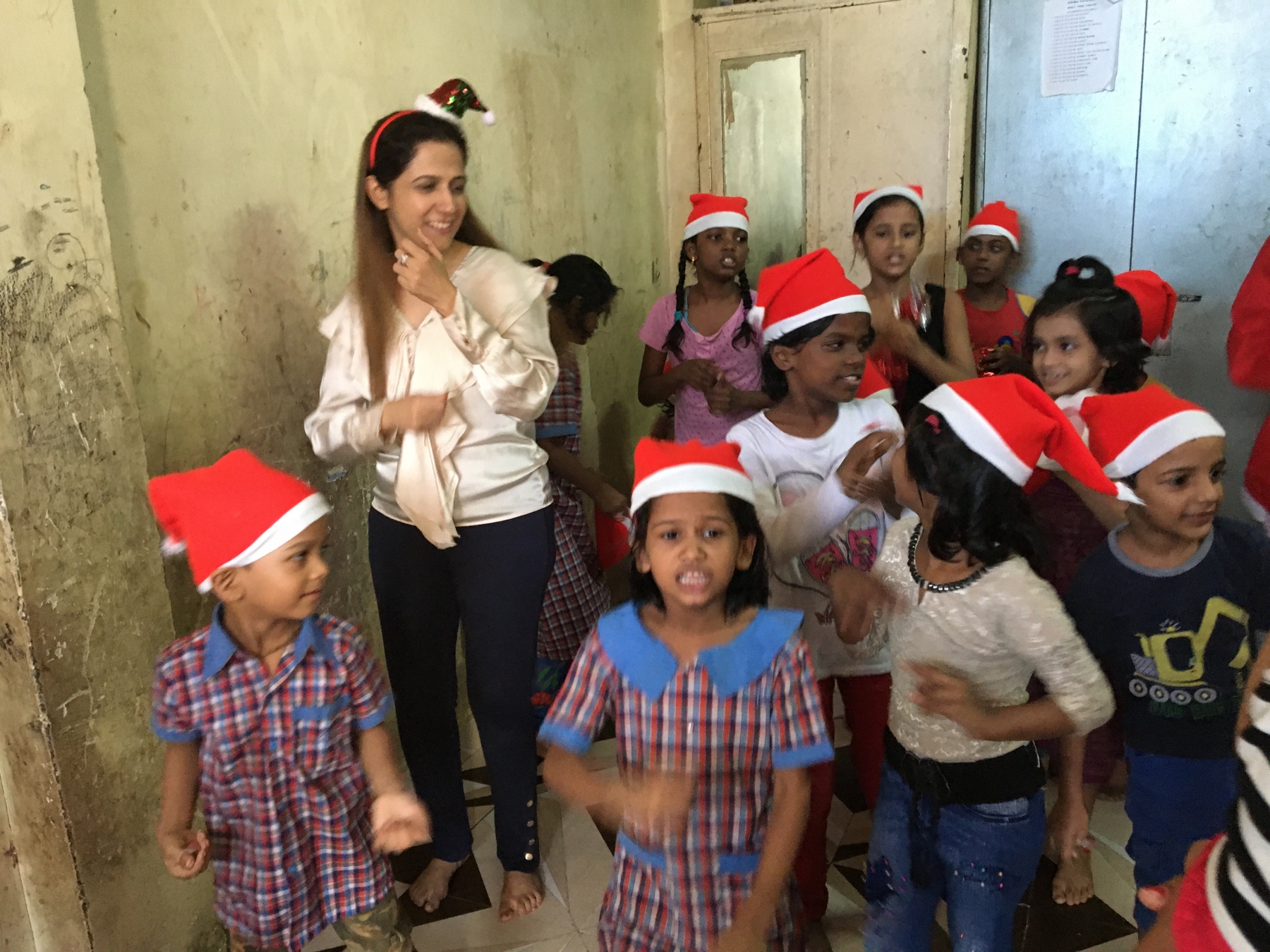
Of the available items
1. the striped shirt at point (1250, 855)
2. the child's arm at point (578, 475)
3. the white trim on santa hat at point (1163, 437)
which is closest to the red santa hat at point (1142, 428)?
the white trim on santa hat at point (1163, 437)

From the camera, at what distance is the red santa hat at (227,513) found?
1.28 meters

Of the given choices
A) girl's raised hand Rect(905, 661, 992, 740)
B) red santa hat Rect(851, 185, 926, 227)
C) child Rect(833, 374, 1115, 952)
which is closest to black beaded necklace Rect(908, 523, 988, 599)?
child Rect(833, 374, 1115, 952)

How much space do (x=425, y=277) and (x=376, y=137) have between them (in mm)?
326

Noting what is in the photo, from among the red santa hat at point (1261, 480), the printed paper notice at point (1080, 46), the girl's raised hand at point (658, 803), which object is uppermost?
the printed paper notice at point (1080, 46)

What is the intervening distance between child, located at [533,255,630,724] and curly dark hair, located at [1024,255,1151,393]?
113 cm

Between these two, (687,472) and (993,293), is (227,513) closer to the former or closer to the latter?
(687,472)

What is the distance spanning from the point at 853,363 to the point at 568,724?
3.00ft

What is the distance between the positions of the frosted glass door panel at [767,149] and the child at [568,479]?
4.52 ft

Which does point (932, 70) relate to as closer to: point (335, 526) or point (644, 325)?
point (644, 325)

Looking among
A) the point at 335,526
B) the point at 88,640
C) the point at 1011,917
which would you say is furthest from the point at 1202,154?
the point at 88,640

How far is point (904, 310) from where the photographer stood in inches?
100

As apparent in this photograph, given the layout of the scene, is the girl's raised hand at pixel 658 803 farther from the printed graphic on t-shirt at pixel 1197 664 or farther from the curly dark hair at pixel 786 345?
the curly dark hair at pixel 786 345

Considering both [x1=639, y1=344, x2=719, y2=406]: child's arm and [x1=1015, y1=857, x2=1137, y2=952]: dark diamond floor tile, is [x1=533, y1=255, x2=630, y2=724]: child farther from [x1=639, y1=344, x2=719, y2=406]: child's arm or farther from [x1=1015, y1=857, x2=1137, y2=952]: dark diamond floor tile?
[x1=1015, y1=857, x2=1137, y2=952]: dark diamond floor tile

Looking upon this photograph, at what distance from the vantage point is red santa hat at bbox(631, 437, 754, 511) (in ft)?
4.33
